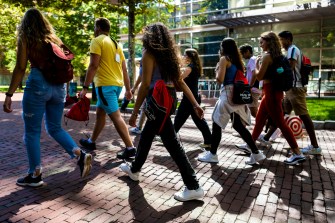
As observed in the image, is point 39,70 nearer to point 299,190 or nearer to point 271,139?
point 299,190

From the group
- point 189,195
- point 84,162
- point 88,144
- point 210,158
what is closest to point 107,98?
point 88,144

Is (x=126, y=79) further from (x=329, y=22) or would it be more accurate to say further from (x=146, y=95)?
(x=329, y=22)

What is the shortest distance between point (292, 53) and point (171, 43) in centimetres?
271

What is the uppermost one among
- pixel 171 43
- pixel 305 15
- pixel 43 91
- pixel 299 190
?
pixel 305 15

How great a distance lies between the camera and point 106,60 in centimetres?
470

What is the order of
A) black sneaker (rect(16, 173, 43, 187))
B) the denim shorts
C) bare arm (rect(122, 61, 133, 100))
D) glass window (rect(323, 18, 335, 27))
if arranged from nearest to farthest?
1. black sneaker (rect(16, 173, 43, 187))
2. the denim shorts
3. bare arm (rect(122, 61, 133, 100))
4. glass window (rect(323, 18, 335, 27))

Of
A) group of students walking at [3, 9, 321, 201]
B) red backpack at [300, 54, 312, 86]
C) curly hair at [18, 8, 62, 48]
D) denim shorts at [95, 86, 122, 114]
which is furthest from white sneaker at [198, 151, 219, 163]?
curly hair at [18, 8, 62, 48]

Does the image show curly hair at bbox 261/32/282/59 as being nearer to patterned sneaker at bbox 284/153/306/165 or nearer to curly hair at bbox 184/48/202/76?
curly hair at bbox 184/48/202/76

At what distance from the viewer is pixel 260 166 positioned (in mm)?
4539

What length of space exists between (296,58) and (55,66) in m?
3.86

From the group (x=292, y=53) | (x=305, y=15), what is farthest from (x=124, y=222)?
(x=305, y=15)

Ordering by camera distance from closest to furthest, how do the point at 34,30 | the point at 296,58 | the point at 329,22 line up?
the point at 34,30, the point at 296,58, the point at 329,22

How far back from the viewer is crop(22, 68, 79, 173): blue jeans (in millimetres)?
3385

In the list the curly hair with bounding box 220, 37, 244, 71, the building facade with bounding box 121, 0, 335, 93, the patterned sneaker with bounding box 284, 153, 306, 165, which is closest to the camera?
the curly hair with bounding box 220, 37, 244, 71
